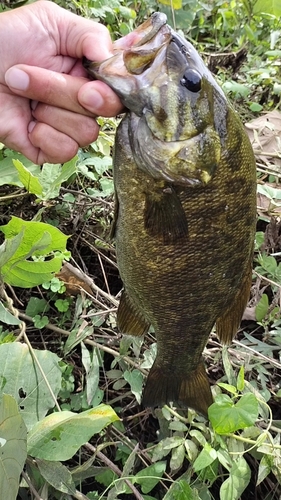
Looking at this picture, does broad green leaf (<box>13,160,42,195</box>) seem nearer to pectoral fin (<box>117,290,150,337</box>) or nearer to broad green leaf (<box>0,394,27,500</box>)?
pectoral fin (<box>117,290,150,337</box>)

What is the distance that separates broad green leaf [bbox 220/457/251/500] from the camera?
58.9 inches

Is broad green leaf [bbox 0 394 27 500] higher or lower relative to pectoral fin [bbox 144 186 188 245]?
lower

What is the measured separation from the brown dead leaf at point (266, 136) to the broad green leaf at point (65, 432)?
183cm

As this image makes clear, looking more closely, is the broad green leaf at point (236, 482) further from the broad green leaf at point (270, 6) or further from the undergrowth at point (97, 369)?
the broad green leaf at point (270, 6)

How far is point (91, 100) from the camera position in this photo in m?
1.17

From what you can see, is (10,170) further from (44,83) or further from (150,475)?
(150,475)

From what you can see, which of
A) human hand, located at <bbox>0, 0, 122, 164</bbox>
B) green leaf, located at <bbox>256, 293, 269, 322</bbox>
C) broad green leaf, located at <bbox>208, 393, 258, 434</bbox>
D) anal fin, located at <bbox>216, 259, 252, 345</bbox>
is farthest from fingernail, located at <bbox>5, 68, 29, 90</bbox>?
green leaf, located at <bbox>256, 293, 269, 322</bbox>

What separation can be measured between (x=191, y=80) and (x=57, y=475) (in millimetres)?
1091

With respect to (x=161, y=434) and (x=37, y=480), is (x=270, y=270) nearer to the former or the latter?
(x=161, y=434)

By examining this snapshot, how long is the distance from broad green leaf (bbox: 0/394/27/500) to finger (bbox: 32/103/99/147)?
696 mm

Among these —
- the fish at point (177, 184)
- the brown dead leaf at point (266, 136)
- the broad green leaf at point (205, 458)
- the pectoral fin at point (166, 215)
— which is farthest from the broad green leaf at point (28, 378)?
the brown dead leaf at point (266, 136)

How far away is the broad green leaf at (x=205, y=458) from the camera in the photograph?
58.2 inches

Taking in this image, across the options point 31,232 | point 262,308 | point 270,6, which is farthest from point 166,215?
point 270,6

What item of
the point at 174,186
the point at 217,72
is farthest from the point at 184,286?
the point at 217,72
